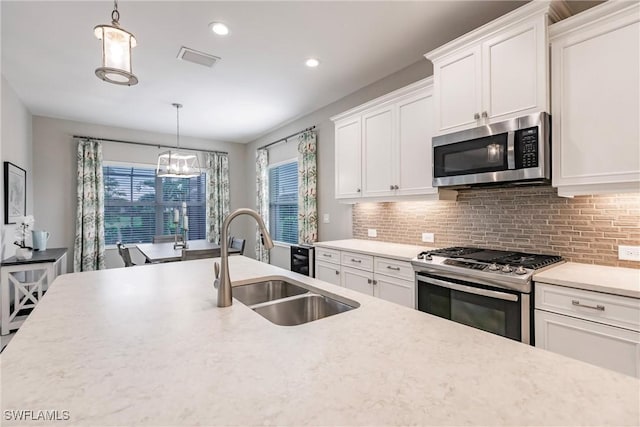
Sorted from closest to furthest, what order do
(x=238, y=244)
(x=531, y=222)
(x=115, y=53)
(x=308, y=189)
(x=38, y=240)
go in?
(x=115, y=53), (x=531, y=222), (x=38, y=240), (x=238, y=244), (x=308, y=189)

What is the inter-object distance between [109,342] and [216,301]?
44 centimetres

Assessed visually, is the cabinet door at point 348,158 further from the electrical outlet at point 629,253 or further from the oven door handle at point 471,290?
the electrical outlet at point 629,253

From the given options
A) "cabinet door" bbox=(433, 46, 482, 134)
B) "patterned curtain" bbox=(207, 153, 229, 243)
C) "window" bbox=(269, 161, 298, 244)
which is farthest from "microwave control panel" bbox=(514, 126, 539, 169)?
"patterned curtain" bbox=(207, 153, 229, 243)

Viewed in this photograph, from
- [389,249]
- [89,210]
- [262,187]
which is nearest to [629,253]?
[389,249]

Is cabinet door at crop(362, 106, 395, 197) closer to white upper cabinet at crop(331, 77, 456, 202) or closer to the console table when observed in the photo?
white upper cabinet at crop(331, 77, 456, 202)

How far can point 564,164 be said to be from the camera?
1878 millimetres

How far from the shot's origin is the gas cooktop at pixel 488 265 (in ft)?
5.76

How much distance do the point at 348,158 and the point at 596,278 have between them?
2.41 meters

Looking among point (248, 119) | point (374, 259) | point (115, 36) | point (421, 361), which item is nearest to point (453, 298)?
point (374, 259)

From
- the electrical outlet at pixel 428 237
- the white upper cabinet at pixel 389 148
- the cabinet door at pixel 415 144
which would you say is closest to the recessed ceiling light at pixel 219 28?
the white upper cabinet at pixel 389 148

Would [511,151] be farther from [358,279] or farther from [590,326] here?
[358,279]

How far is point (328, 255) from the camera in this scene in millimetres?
3354

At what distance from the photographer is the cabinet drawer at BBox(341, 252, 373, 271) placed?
9.28 ft

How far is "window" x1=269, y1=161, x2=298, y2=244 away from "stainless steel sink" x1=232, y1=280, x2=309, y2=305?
3342 millimetres
